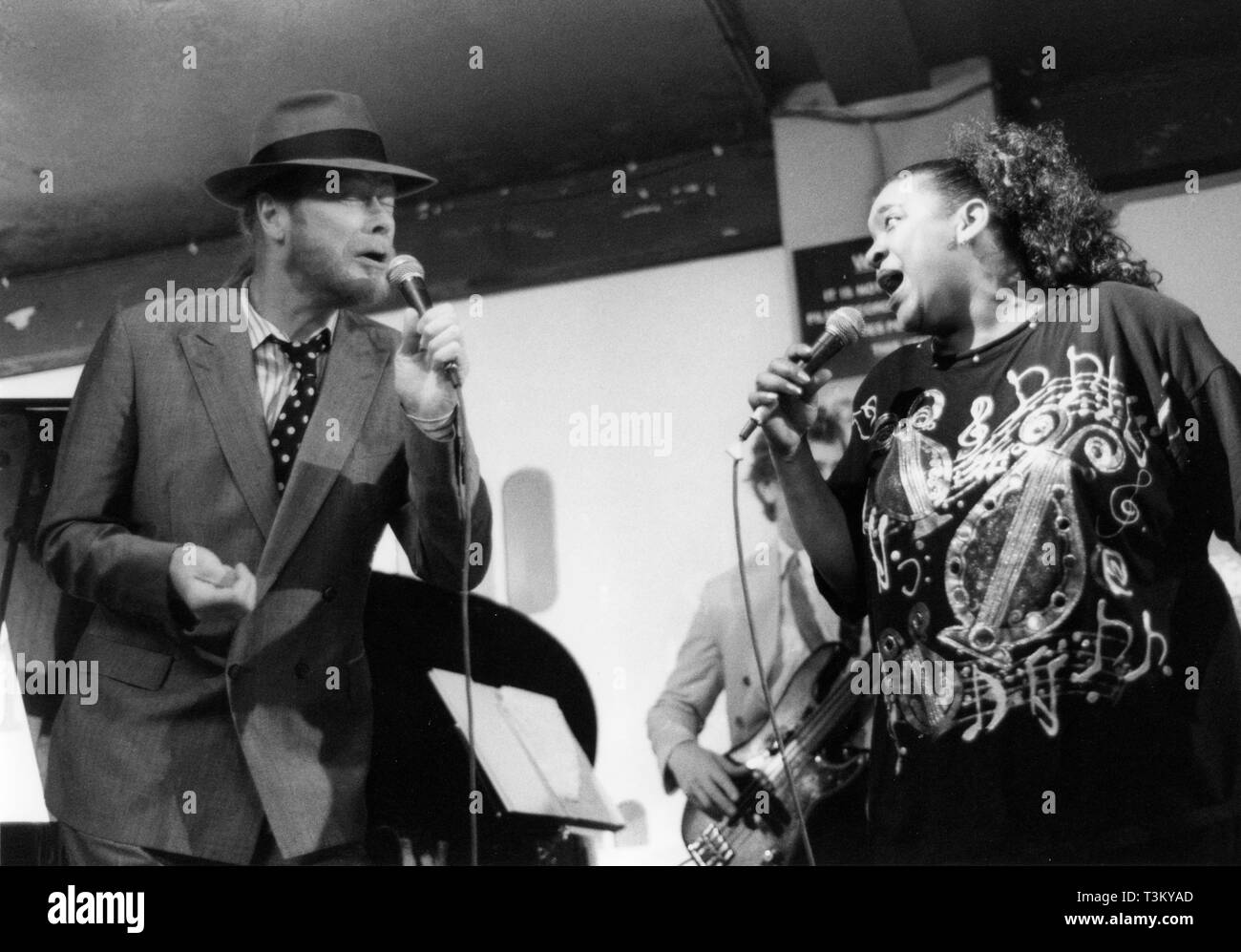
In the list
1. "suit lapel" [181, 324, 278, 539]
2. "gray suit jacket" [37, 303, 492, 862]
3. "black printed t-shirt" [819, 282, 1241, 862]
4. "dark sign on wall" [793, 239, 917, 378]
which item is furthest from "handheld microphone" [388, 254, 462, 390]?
"black printed t-shirt" [819, 282, 1241, 862]

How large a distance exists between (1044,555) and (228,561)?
4.43 feet

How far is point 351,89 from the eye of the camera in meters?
2.74

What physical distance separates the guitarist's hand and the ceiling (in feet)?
3.69

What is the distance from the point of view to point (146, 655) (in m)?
2.42

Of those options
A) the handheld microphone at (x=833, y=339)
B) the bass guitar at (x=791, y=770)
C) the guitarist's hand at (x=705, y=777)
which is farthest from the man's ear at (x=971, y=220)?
the guitarist's hand at (x=705, y=777)

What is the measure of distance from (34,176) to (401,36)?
79 centimetres

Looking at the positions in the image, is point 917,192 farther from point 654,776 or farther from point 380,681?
point 380,681

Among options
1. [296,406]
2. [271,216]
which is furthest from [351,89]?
A: [296,406]

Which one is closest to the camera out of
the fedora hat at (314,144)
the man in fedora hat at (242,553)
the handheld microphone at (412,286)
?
the handheld microphone at (412,286)

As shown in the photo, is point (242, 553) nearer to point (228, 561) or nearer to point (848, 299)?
point (228, 561)

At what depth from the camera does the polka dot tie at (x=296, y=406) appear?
2.46m

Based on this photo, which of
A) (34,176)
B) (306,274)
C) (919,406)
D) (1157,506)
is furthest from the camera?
(34,176)

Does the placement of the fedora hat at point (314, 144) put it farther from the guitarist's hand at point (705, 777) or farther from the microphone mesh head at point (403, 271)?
the guitarist's hand at point (705, 777)
